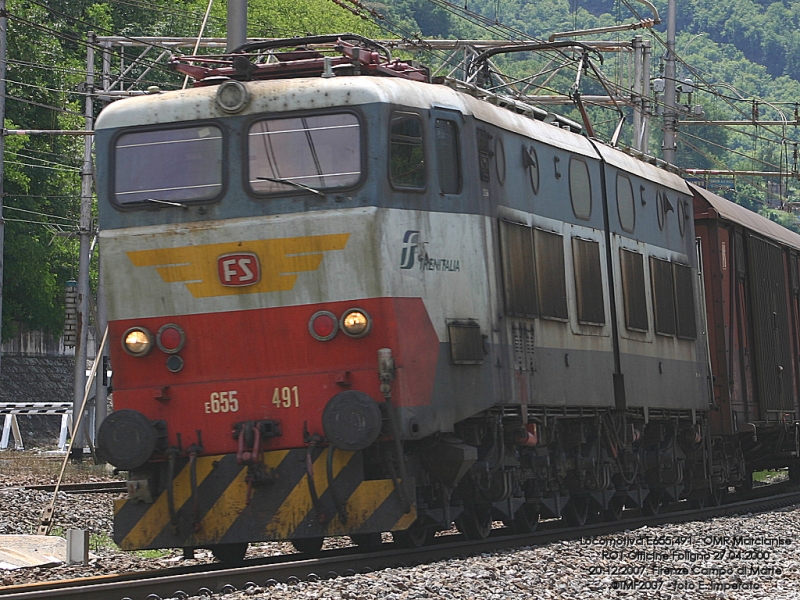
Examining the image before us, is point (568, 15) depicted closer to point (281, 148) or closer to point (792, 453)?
point (792, 453)

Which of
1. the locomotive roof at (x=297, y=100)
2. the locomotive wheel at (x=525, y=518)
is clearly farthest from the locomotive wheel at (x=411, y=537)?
the locomotive roof at (x=297, y=100)

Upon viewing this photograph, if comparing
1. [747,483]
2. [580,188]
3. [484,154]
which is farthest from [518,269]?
[747,483]

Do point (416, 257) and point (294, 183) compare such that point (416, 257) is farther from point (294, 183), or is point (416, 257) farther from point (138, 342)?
point (138, 342)

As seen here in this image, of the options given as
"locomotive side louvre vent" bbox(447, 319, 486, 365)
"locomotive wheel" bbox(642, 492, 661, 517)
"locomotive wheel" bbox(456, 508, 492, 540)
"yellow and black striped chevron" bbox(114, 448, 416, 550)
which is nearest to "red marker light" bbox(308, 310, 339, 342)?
"yellow and black striped chevron" bbox(114, 448, 416, 550)

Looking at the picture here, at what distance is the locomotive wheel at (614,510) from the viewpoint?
15.7 m

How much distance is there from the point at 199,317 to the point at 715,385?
8.66 m

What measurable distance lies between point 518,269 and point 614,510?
441cm

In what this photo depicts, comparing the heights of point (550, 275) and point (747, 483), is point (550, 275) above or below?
above

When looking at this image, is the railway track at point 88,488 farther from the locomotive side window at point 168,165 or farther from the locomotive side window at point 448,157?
the locomotive side window at point 448,157

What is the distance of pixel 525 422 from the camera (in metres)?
12.4

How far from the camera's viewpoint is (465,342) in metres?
11.6

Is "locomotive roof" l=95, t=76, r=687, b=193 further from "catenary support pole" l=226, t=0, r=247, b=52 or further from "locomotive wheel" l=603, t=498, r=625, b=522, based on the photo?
"locomotive wheel" l=603, t=498, r=625, b=522

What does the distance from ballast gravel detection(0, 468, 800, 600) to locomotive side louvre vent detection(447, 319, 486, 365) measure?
1570 millimetres

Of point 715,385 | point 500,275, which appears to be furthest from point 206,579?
point 715,385
